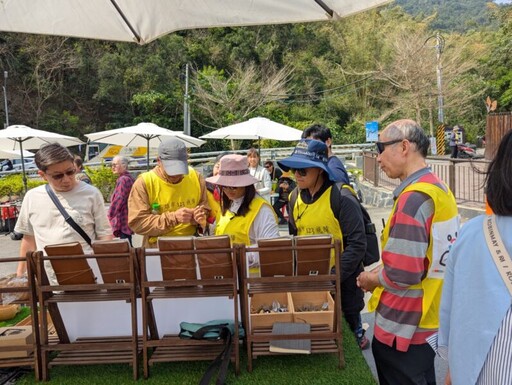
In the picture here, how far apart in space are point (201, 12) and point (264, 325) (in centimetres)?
205

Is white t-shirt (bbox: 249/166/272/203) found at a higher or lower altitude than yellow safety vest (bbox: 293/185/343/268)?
lower

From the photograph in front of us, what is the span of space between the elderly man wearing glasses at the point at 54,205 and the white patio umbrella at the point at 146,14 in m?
0.83

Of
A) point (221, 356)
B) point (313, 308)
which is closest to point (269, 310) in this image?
point (313, 308)

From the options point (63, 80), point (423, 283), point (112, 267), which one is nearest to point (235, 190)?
point (112, 267)

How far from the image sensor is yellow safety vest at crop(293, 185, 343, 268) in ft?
10.0

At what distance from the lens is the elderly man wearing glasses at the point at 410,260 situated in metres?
2.04

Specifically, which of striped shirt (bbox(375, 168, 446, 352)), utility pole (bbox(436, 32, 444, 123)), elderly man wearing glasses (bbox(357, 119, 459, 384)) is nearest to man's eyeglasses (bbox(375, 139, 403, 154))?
elderly man wearing glasses (bbox(357, 119, 459, 384))

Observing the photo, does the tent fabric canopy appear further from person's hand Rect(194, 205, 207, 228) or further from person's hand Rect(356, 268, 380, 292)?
person's hand Rect(356, 268, 380, 292)

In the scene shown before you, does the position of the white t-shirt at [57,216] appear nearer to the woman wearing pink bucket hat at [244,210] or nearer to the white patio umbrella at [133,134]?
the woman wearing pink bucket hat at [244,210]

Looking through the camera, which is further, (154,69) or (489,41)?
(489,41)

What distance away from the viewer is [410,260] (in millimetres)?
2025

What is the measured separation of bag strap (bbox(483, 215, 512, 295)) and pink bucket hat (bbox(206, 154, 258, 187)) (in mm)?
1899

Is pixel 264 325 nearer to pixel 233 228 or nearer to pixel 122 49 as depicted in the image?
pixel 233 228

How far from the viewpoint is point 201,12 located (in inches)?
109
